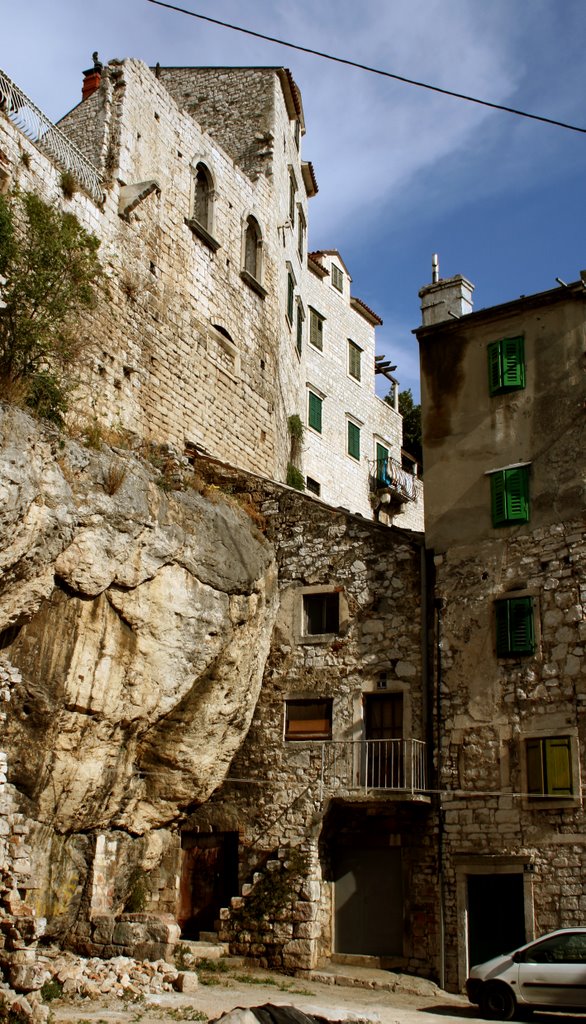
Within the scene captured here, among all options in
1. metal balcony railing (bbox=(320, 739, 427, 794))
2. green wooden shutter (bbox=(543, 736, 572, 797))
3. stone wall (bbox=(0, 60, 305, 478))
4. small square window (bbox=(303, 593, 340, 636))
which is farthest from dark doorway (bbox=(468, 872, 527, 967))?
stone wall (bbox=(0, 60, 305, 478))

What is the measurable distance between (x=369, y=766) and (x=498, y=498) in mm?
5359

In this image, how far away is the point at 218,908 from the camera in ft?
61.6

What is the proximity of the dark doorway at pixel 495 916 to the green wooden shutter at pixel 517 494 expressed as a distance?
6.03 meters

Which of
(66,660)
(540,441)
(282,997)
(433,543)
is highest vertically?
(540,441)

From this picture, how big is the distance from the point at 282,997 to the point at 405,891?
344 cm

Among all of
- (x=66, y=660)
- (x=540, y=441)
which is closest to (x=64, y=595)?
(x=66, y=660)

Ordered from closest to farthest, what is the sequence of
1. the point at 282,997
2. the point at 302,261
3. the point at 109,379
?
the point at 282,997
the point at 109,379
the point at 302,261

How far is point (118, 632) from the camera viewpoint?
16625 millimetres

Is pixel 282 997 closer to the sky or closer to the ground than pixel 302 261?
closer to the ground

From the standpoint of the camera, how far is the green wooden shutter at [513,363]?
1941cm

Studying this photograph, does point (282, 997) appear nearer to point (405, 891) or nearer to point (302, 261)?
point (405, 891)

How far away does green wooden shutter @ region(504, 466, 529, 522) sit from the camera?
18562mm

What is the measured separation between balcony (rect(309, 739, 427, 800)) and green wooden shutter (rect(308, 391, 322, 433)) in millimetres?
14291

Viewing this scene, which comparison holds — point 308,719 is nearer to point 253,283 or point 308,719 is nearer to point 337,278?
point 253,283
